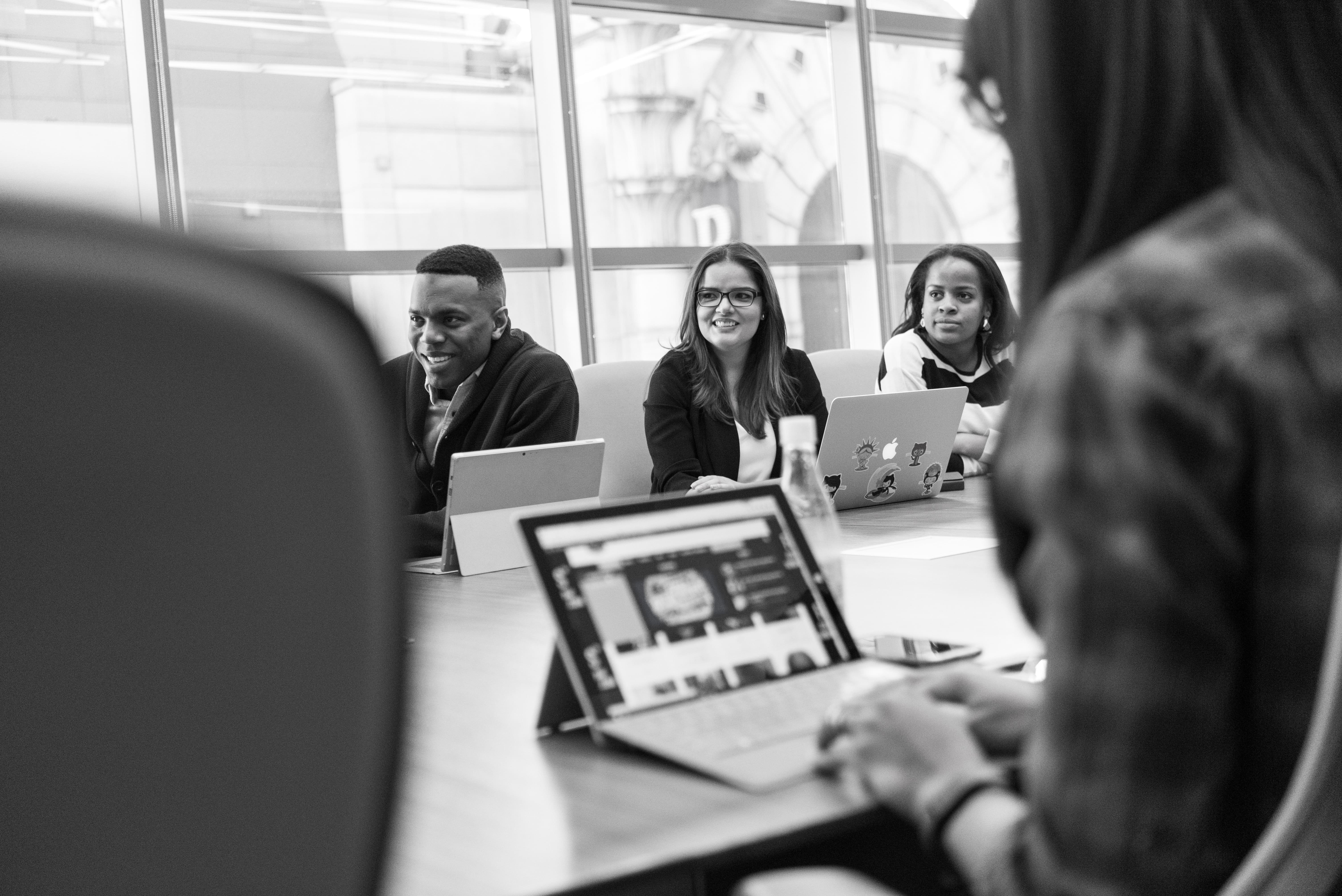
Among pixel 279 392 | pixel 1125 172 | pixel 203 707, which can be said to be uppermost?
pixel 1125 172

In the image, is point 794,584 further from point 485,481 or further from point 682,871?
point 485,481

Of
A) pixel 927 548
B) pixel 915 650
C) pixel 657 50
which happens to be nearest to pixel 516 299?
pixel 657 50

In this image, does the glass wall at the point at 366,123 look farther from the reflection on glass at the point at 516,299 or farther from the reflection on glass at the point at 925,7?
the reflection on glass at the point at 925,7

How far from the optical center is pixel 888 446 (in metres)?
2.79

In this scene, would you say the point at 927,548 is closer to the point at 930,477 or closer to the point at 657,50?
the point at 930,477

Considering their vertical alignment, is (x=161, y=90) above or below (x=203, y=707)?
above

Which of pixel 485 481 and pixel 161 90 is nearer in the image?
pixel 485 481

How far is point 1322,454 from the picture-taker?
0.74 metres

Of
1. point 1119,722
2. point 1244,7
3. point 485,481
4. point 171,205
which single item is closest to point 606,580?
point 1119,722

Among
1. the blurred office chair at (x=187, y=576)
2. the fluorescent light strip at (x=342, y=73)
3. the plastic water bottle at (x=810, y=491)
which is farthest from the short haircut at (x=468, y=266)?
the blurred office chair at (x=187, y=576)

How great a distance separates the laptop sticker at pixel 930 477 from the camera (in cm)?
295

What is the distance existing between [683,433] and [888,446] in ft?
2.60

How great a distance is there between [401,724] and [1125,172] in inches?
25.7

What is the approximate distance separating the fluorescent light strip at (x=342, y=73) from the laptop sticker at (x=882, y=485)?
Result: 3381 millimetres
